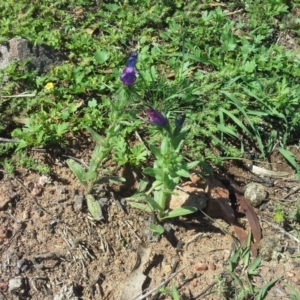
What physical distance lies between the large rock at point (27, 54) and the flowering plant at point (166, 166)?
1.33m

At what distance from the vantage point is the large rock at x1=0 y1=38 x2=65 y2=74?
3846mm

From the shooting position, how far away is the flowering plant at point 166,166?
294cm

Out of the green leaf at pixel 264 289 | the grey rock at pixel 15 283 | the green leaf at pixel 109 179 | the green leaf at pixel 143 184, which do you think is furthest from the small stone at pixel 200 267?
the grey rock at pixel 15 283

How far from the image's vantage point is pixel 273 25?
4.68 meters

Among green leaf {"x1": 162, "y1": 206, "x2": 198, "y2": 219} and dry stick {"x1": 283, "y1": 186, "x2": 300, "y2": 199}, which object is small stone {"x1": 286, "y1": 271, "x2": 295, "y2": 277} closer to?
dry stick {"x1": 283, "y1": 186, "x2": 300, "y2": 199}

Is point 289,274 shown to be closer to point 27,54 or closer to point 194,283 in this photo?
point 194,283

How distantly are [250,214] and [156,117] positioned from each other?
3.48 ft

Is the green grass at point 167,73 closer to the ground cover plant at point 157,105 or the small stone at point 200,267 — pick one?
the ground cover plant at point 157,105

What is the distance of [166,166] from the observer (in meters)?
2.96

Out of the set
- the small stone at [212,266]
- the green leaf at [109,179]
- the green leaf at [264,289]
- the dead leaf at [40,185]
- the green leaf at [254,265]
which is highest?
the green leaf at [109,179]

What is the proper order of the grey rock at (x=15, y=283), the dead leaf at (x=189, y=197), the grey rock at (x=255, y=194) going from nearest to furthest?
the grey rock at (x=15, y=283) → the dead leaf at (x=189, y=197) → the grey rock at (x=255, y=194)

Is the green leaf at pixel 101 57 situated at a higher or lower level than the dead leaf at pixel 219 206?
higher

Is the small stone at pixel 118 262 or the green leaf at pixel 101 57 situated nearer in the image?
the small stone at pixel 118 262

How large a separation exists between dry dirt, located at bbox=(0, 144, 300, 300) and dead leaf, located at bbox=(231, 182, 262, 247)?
0.17 feet
